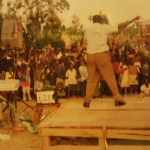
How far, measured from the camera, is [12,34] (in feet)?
29.7

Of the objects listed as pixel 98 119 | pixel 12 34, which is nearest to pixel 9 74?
pixel 12 34

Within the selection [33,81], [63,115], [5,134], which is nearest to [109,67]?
[63,115]

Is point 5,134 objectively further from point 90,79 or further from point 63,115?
point 90,79

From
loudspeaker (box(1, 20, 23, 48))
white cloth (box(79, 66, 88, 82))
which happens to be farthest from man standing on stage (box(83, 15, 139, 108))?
loudspeaker (box(1, 20, 23, 48))

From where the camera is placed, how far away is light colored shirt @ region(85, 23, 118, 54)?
479cm

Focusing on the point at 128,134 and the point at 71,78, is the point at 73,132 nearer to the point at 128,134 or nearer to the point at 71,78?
the point at 128,134

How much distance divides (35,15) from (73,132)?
19.9ft

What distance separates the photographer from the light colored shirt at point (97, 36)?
4789 mm

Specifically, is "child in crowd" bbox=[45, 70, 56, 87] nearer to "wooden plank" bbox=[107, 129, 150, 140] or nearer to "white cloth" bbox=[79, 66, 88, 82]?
"white cloth" bbox=[79, 66, 88, 82]

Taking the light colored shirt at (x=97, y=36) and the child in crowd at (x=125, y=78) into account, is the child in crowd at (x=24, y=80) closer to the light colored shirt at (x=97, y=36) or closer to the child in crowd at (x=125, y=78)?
the child in crowd at (x=125, y=78)

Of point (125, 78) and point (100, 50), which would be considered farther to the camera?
point (125, 78)

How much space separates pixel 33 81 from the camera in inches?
360

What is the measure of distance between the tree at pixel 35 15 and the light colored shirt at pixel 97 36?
4.32m

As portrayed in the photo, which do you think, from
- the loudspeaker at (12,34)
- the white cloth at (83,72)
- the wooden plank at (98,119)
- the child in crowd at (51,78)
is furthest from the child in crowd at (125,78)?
the wooden plank at (98,119)
